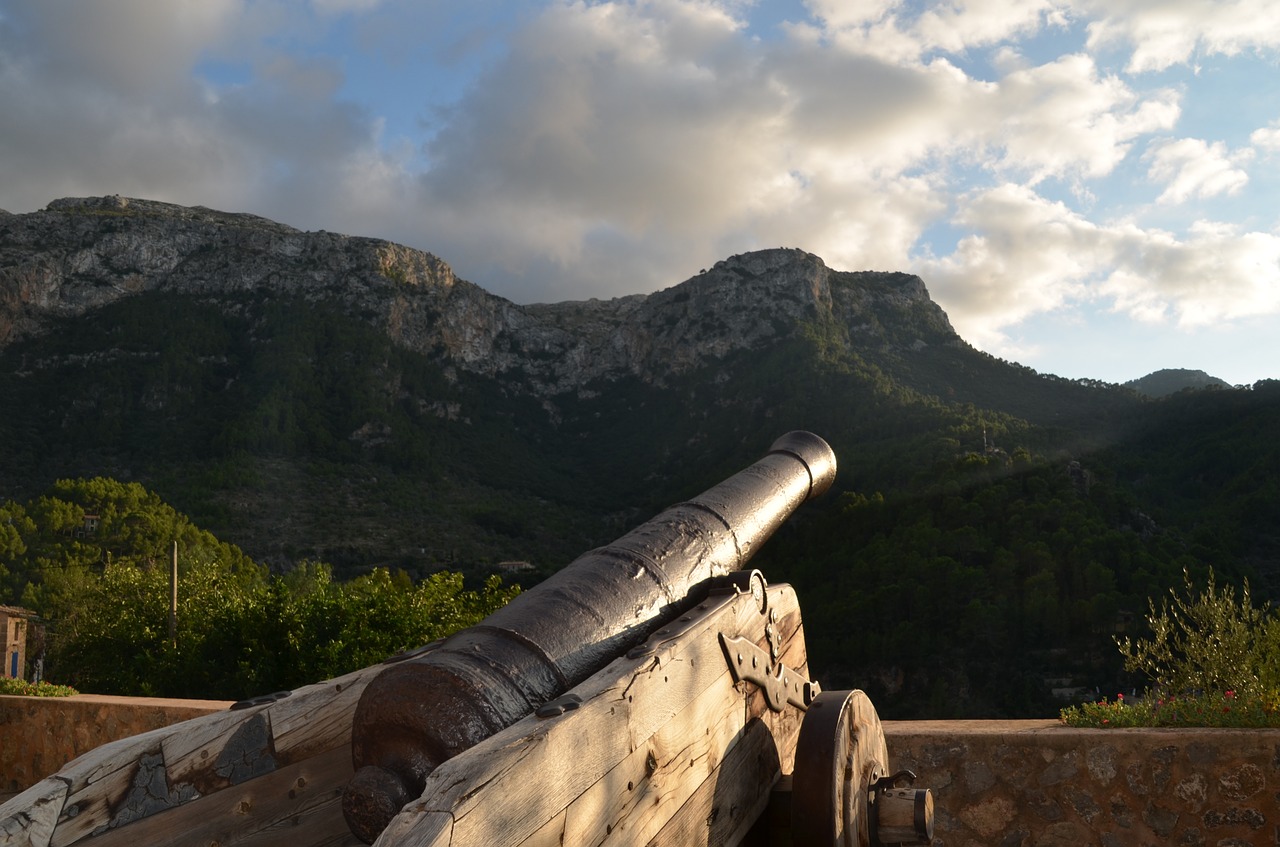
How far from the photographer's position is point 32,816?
2186 millimetres

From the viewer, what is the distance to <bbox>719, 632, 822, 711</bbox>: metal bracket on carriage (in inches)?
109

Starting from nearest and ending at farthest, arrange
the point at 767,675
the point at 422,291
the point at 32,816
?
the point at 32,816, the point at 767,675, the point at 422,291

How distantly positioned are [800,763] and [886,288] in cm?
7078

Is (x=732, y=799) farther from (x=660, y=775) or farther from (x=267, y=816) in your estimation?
(x=267, y=816)

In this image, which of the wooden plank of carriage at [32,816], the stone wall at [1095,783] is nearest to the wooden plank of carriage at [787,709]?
the stone wall at [1095,783]

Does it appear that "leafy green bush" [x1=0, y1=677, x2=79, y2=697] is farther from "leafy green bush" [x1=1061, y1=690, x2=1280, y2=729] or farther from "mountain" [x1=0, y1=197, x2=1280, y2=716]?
"mountain" [x1=0, y1=197, x2=1280, y2=716]

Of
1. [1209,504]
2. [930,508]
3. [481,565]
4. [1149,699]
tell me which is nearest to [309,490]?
[481,565]

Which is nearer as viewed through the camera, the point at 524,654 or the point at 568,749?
the point at 568,749

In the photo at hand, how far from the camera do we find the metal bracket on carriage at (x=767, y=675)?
9.12ft

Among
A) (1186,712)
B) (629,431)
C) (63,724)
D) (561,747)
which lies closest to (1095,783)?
(1186,712)

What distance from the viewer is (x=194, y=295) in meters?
63.1

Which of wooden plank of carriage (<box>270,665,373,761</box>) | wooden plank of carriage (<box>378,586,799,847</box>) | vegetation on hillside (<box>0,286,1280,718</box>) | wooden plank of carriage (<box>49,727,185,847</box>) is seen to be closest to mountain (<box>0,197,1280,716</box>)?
vegetation on hillside (<box>0,286,1280,718</box>)

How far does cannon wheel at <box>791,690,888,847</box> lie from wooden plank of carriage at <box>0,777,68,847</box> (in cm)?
191

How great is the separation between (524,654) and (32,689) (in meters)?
6.65
